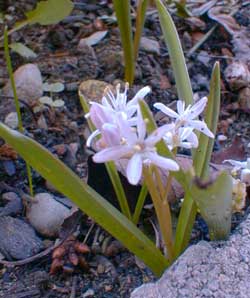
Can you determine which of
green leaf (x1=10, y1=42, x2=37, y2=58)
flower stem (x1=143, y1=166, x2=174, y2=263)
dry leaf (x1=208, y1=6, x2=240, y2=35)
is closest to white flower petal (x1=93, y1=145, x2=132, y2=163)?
flower stem (x1=143, y1=166, x2=174, y2=263)

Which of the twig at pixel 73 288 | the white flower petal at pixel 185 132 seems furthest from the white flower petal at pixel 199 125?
the twig at pixel 73 288

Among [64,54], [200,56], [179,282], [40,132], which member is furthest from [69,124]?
[179,282]

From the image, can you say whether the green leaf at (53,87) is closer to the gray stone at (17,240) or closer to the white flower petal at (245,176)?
the gray stone at (17,240)

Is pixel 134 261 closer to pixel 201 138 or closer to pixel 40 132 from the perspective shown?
pixel 201 138

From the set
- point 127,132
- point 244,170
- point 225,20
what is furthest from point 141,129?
point 225,20

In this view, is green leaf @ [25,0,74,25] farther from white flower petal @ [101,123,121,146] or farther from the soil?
white flower petal @ [101,123,121,146]

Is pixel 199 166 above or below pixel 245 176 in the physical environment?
above

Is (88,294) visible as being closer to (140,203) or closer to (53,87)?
(140,203)
